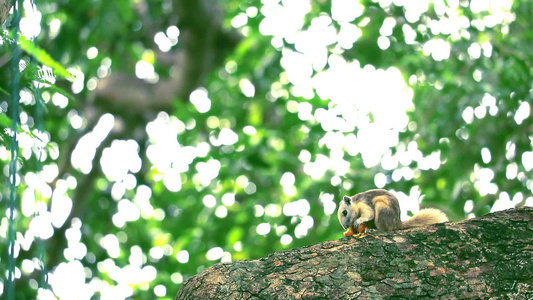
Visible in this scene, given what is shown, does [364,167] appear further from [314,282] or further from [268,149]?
[314,282]

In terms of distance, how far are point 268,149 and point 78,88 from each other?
11.1 ft

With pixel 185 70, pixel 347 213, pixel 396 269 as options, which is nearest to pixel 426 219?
pixel 347 213

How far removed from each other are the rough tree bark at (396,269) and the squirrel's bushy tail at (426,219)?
630mm

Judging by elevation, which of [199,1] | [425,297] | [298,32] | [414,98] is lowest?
[425,297]

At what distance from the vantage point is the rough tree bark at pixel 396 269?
9.14ft

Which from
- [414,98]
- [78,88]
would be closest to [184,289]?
[414,98]

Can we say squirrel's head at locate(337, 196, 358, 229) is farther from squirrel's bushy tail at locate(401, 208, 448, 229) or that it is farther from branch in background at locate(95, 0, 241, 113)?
branch in background at locate(95, 0, 241, 113)

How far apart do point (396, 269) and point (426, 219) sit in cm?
92

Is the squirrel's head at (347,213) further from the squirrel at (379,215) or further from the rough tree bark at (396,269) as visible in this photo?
the rough tree bark at (396,269)

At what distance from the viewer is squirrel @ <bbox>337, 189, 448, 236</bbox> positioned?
3.67 meters

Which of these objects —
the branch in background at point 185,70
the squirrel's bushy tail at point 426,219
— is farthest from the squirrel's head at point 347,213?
the branch in background at point 185,70

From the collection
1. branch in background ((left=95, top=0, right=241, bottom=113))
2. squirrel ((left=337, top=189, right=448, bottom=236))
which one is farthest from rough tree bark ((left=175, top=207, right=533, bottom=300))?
branch in background ((left=95, top=0, right=241, bottom=113))

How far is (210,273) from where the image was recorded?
2.90 m

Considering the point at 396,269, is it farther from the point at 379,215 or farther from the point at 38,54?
the point at 38,54
